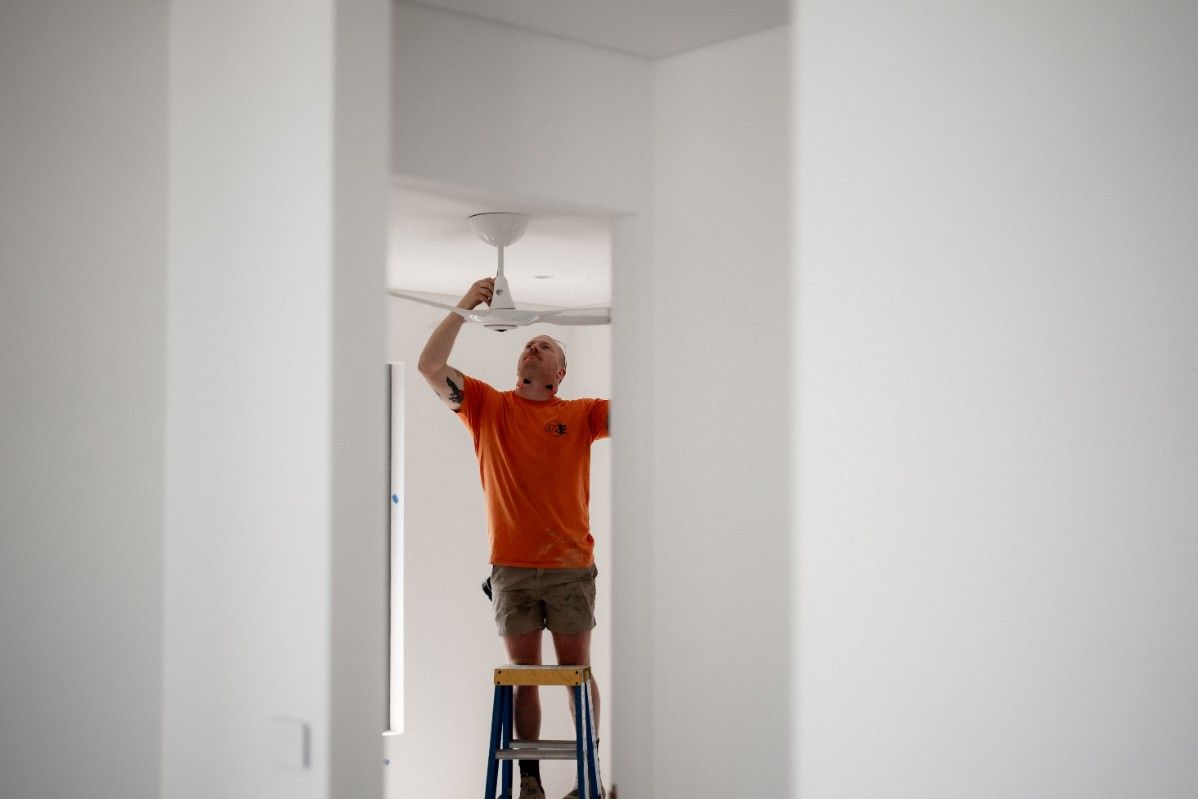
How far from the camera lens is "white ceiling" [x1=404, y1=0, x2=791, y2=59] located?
9.41ft

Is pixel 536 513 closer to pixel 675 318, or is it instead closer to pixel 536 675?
pixel 536 675

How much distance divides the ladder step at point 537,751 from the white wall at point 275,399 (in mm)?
1545

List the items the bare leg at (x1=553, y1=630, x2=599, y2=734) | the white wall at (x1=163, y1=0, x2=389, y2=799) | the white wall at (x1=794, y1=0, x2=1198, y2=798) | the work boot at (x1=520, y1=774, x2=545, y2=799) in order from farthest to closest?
the bare leg at (x1=553, y1=630, x2=599, y2=734) < the work boot at (x1=520, y1=774, x2=545, y2=799) < the white wall at (x1=163, y1=0, x2=389, y2=799) < the white wall at (x1=794, y1=0, x2=1198, y2=798)

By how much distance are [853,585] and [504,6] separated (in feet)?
6.39

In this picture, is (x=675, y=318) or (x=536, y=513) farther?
(x=536, y=513)

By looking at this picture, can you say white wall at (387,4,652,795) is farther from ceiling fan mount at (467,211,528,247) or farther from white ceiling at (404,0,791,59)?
ceiling fan mount at (467,211,528,247)

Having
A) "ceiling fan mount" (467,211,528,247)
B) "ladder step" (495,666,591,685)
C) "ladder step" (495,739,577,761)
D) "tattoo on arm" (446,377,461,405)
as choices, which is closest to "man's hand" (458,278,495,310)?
"ceiling fan mount" (467,211,528,247)

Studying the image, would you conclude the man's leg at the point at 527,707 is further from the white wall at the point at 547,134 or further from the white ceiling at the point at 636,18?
the white ceiling at the point at 636,18

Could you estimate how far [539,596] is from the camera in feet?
14.2

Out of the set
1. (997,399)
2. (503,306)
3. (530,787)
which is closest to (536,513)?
(503,306)

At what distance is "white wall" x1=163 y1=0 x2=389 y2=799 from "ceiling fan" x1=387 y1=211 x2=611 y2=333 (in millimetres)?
1276

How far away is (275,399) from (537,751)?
206 centimetres

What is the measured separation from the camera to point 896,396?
149cm

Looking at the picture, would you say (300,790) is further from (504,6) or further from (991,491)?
(504,6)
